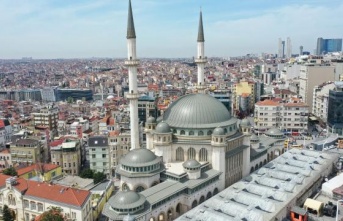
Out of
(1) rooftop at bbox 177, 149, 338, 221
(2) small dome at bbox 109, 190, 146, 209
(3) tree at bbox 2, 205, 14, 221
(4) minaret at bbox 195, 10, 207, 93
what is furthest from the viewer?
(4) minaret at bbox 195, 10, 207, 93

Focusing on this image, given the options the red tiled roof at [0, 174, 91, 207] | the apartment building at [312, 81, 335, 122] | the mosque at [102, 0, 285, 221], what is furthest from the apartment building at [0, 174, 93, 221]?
the apartment building at [312, 81, 335, 122]

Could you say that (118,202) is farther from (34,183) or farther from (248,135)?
(248,135)

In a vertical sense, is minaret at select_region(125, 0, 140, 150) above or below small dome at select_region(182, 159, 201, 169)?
above

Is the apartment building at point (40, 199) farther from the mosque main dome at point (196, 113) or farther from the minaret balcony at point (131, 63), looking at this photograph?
the minaret balcony at point (131, 63)

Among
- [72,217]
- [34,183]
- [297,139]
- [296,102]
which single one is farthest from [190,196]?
[296,102]

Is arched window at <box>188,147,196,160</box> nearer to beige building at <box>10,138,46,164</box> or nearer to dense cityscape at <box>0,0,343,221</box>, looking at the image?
dense cityscape at <box>0,0,343,221</box>
